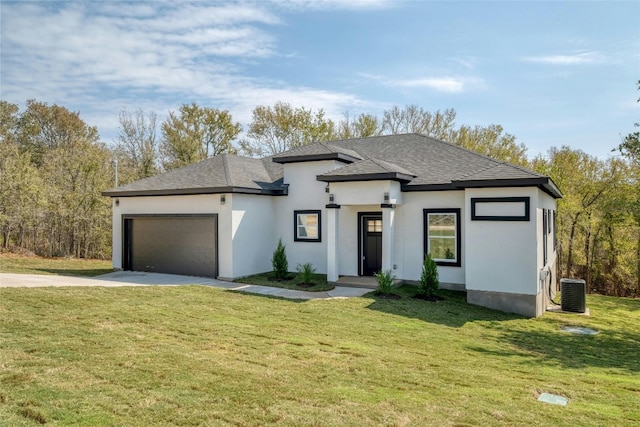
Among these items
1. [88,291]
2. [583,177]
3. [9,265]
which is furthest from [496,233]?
[9,265]

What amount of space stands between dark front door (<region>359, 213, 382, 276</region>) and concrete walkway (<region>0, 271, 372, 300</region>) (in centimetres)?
165

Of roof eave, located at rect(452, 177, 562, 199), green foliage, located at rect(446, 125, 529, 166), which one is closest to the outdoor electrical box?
roof eave, located at rect(452, 177, 562, 199)

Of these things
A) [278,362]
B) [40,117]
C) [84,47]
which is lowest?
[278,362]

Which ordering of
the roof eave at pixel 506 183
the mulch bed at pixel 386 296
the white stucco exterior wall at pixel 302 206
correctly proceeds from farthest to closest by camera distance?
the white stucco exterior wall at pixel 302 206
the mulch bed at pixel 386 296
the roof eave at pixel 506 183

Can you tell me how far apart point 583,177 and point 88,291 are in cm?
2294

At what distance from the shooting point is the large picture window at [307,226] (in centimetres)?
1474

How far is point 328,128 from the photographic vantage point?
3092cm

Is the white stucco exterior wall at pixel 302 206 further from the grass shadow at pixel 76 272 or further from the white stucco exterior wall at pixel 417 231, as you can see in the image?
the grass shadow at pixel 76 272

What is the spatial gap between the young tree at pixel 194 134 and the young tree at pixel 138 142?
93 centimetres

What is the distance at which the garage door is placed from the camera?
14.1 metres

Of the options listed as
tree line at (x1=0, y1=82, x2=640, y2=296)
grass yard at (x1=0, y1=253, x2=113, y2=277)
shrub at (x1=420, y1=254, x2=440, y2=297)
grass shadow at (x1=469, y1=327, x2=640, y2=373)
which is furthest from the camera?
tree line at (x1=0, y1=82, x2=640, y2=296)

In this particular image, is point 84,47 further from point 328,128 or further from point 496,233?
point 328,128

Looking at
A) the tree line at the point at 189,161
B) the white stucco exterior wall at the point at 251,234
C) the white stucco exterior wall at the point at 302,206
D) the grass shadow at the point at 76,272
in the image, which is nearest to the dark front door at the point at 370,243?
the white stucco exterior wall at the point at 302,206

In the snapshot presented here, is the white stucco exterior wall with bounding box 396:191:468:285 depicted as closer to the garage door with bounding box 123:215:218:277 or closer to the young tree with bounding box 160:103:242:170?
the garage door with bounding box 123:215:218:277
